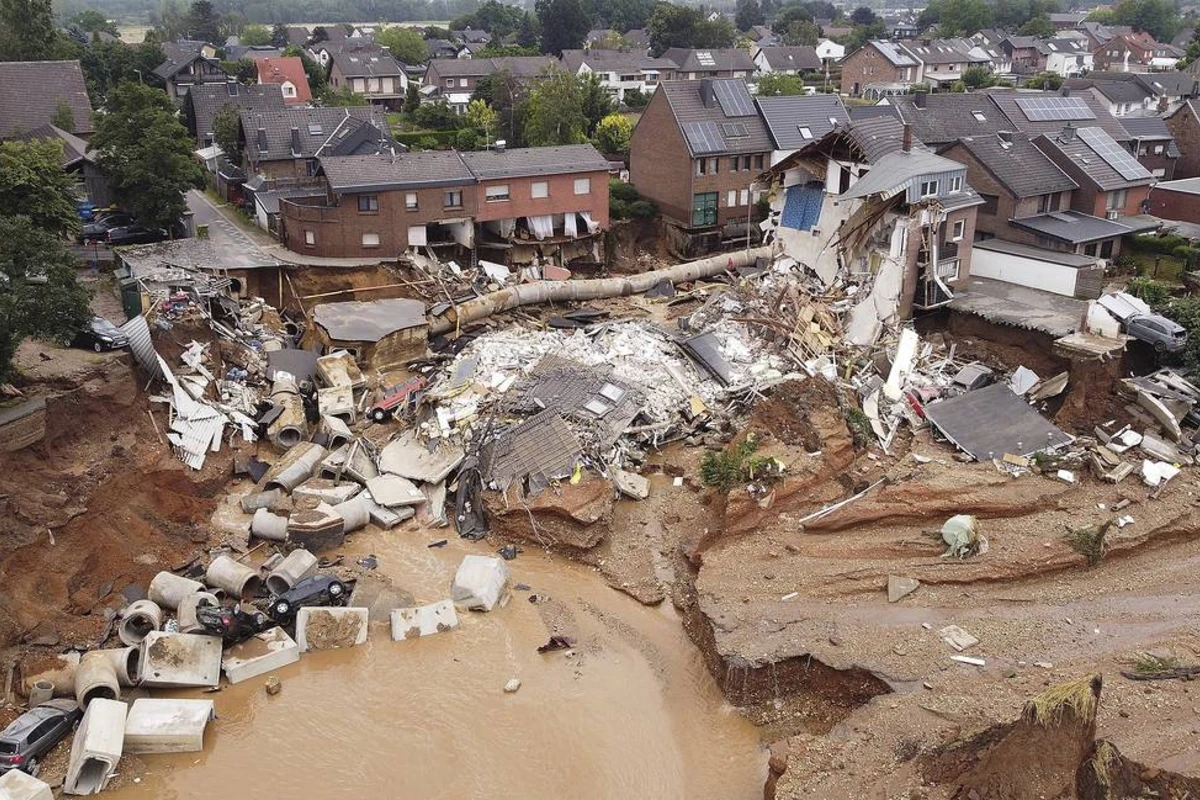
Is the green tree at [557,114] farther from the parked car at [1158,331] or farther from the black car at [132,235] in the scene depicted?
the parked car at [1158,331]

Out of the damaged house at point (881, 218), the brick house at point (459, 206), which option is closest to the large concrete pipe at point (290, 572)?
the damaged house at point (881, 218)

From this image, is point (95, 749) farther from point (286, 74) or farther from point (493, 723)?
point (286, 74)

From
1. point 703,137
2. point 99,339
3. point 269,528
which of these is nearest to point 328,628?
point 269,528

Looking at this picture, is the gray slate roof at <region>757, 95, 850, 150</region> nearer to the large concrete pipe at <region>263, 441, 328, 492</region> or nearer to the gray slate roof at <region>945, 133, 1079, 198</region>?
the gray slate roof at <region>945, 133, 1079, 198</region>

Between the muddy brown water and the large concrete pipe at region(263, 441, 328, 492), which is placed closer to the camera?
the muddy brown water

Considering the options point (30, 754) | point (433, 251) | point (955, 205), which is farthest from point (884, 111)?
point (30, 754)

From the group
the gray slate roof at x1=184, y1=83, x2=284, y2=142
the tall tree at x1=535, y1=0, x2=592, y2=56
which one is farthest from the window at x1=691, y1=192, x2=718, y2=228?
the tall tree at x1=535, y1=0, x2=592, y2=56
